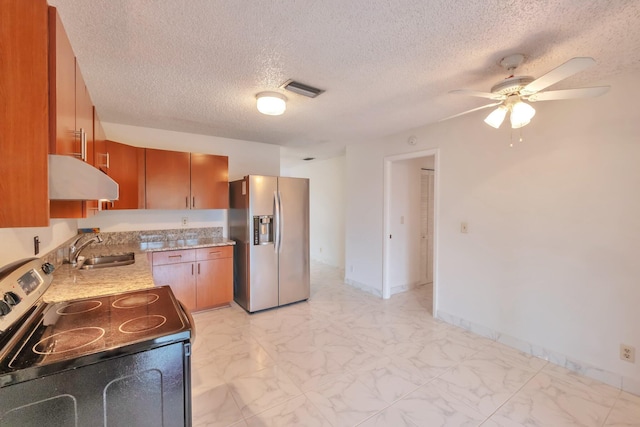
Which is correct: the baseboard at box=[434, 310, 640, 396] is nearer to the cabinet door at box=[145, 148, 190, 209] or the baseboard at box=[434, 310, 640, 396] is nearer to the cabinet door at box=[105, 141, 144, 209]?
the cabinet door at box=[145, 148, 190, 209]

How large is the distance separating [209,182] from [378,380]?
291cm

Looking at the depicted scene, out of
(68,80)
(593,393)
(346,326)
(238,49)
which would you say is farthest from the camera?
(346,326)

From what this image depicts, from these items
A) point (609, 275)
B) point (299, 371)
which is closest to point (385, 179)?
point (609, 275)

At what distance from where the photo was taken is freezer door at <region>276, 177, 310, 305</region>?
11.9ft

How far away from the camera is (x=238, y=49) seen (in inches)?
68.4

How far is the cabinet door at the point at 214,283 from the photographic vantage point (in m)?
3.39

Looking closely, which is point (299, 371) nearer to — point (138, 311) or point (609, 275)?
point (138, 311)

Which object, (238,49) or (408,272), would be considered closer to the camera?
(238,49)

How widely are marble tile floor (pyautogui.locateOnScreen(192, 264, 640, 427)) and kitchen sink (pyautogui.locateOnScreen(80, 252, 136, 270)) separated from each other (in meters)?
1.03

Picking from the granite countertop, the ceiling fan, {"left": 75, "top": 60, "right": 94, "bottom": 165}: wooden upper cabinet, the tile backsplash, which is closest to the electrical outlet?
the ceiling fan

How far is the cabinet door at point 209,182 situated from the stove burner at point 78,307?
2.12 meters

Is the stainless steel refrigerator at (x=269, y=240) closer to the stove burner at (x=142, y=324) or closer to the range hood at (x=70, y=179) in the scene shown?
the stove burner at (x=142, y=324)

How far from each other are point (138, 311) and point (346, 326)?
88.6 inches

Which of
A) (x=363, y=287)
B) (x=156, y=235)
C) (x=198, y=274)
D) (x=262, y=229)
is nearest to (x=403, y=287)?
(x=363, y=287)
